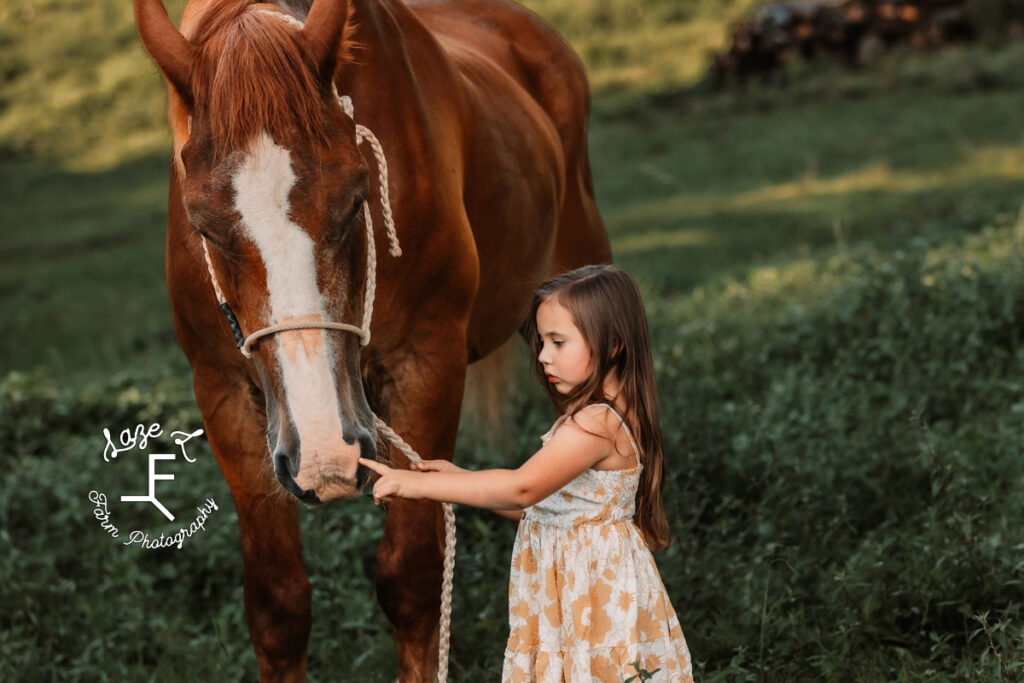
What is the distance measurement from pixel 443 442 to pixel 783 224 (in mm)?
5994

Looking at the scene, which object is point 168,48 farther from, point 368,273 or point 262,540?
point 262,540

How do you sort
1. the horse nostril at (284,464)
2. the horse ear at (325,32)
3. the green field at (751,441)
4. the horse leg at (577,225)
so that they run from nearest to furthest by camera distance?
the horse nostril at (284,464) → the horse ear at (325,32) → the green field at (751,441) → the horse leg at (577,225)

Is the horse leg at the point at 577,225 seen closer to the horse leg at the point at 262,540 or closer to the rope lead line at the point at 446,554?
the horse leg at the point at 262,540

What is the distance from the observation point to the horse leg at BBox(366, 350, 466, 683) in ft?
9.75

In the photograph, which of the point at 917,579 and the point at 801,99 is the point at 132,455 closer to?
the point at 917,579

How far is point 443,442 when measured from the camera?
3076 mm

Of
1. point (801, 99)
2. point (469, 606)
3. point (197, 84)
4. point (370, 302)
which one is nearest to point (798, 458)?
point (469, 606)

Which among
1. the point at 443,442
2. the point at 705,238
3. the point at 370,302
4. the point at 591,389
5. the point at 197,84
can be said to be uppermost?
the point at 197,84

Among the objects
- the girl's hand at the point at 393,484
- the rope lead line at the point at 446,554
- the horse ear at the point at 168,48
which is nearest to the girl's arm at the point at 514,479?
the girl's hand at the point at 393,484

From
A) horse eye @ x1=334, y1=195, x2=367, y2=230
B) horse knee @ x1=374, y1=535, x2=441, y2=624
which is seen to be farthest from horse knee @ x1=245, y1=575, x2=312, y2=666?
horse eye @ x1=334, y1=195, x2=367, y2=230

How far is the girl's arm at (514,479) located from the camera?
7.36 feet

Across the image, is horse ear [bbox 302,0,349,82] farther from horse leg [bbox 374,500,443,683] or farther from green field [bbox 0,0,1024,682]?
green field [bbox 0,0,1024,682]

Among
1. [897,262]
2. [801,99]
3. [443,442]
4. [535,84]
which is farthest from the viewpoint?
[801,99]

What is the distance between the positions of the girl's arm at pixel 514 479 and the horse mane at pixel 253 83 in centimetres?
71
